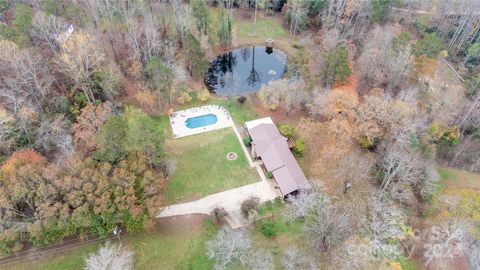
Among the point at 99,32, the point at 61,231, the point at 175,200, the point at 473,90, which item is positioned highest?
the point at 99,32

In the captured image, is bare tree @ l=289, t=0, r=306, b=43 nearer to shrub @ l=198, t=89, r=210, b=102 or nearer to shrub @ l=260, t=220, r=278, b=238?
shrub @ l=198, t=89, r=210, b=102

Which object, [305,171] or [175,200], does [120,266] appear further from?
[305,171]

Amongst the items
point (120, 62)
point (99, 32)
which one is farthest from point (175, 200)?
point (99, 32)

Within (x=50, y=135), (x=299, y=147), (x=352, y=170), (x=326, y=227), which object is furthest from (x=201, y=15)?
(x=326, y=227)

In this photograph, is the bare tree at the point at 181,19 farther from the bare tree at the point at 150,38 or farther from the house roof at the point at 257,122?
the house roof at the point at 257,122

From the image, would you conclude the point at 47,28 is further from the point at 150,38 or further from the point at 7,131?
the point at 7,131

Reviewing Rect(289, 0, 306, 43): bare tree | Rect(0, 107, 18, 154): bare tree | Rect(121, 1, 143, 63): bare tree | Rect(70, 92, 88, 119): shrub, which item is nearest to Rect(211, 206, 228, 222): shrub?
Rect(70, 92, 88, 119): shrub
